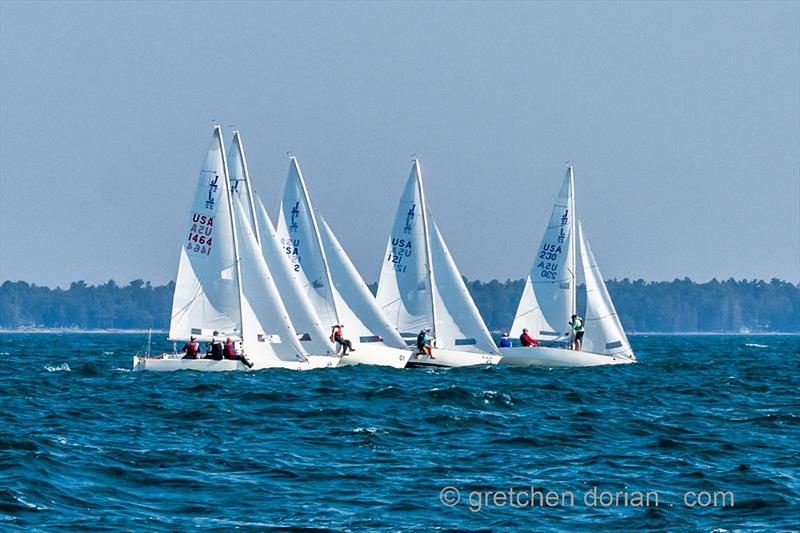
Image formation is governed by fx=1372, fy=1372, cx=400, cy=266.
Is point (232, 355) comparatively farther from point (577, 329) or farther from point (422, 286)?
point (577, 329)

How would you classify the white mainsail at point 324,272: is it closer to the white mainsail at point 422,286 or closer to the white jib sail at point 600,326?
the white mainsail at point 422,286

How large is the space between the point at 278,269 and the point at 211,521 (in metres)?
27.8

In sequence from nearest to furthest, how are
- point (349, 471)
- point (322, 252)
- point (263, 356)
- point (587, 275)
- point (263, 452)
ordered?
point (349, 471) → point (263, 452) → point (263, 356) → point (322, 252) → point (587, 275)

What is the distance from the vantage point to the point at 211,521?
659 inches

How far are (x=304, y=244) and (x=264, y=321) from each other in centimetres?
696

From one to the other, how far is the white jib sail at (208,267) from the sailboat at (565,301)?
12639 mm

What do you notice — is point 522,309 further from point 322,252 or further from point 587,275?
point 322,252

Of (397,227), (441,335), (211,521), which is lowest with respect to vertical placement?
(211,521)

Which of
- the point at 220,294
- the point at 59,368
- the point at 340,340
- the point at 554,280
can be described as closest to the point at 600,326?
the point at 554,280

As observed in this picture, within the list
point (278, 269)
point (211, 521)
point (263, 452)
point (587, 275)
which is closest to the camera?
point (211, 521)

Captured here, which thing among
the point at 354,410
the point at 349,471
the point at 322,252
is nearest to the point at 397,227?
the point at 322,252

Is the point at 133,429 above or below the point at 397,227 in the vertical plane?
below

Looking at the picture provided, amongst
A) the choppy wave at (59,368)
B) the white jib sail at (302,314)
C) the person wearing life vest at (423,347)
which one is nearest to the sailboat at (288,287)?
the white jib sail at (302,314)

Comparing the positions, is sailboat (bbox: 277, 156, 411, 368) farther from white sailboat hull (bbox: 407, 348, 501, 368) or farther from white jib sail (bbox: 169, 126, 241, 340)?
white jib sail (bbox: 169, 126, 241, 340)
